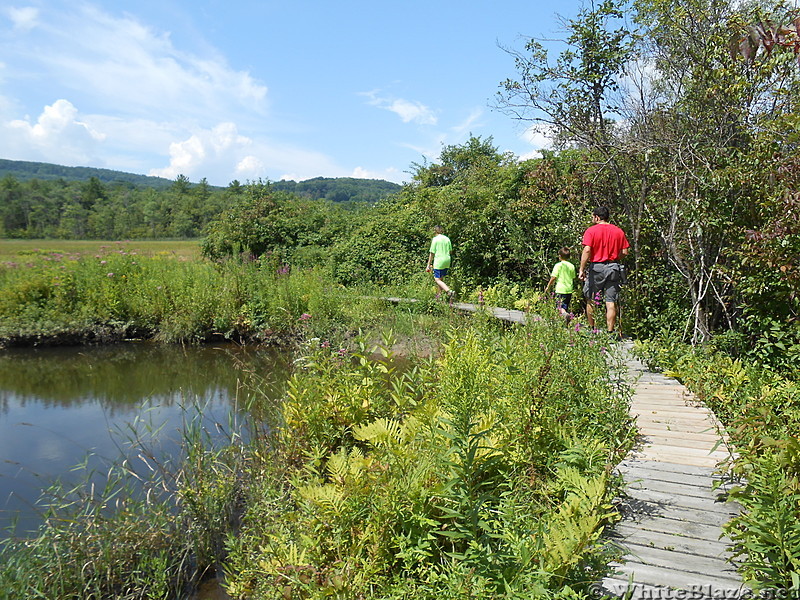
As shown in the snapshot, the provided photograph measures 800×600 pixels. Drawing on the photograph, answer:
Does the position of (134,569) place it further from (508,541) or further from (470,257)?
(470,257)

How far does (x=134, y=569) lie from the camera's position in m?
3.70

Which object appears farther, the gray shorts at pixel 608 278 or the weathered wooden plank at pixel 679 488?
the gray shorts at pixel 608 278

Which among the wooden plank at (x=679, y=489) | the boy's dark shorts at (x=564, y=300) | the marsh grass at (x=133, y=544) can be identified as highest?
the boy's dark shorts at (x=564, y=300)

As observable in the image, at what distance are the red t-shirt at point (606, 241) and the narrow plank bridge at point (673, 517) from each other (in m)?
2.95

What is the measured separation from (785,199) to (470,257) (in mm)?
7938

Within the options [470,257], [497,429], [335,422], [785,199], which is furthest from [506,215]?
[497,429]

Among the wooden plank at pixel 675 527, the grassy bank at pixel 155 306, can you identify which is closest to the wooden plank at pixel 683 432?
the wooden plank at pixel 675 527

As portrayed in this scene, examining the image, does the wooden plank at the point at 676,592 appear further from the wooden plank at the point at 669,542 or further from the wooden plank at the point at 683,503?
the wooden plank at the point at 683,503

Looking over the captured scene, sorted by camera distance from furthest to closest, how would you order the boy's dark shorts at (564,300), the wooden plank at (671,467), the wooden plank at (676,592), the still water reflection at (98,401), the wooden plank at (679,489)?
1. the boy's dark shorts at (564,300)
2. the still water reflection at (98,401)
3. the wooden plank at (671,467)
4. the wooden plank at (679,489)
5. the wooden plank at (676,592)

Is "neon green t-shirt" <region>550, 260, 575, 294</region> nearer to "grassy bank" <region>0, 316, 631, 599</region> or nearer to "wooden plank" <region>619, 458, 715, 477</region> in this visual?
"grassy bank" <region>0, 316, 631, 599</region>

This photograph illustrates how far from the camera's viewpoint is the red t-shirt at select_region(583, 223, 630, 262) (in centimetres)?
673

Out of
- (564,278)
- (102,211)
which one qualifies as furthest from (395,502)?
(102,211)

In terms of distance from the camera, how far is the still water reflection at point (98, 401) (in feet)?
17.5

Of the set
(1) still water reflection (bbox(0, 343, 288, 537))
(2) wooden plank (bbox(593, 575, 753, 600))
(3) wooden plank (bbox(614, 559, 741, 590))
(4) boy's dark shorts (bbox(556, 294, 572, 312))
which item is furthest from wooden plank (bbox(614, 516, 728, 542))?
(4) boy's dark shorts (bbox(556, 294, 572, 312))
